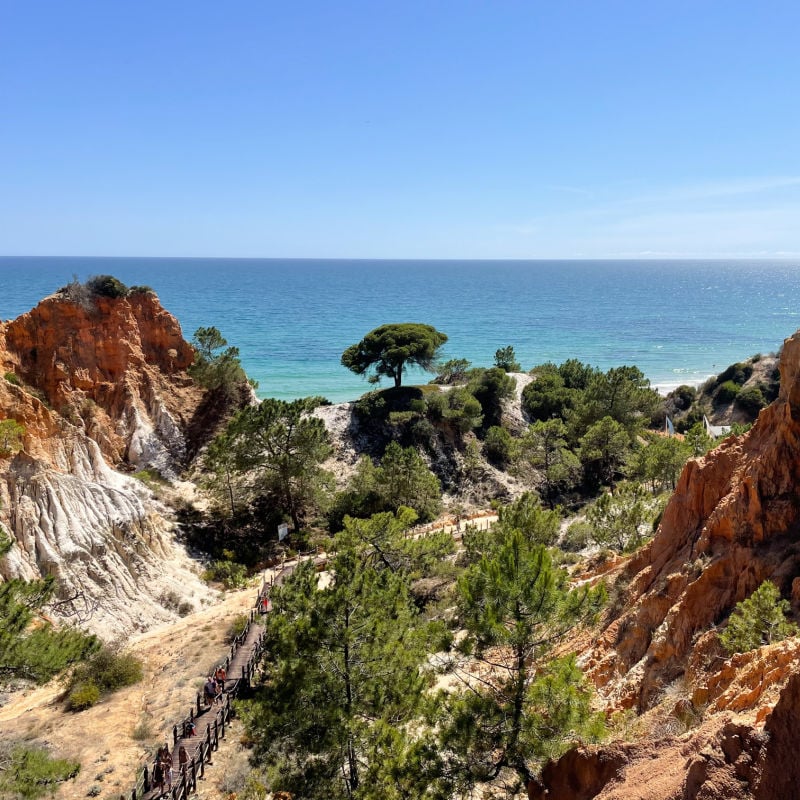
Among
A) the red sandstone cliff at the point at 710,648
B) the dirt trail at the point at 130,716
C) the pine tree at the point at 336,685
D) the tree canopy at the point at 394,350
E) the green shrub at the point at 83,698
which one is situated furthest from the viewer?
the tree canopy at the point at 394,350

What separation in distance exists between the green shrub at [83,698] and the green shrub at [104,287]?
27.5m

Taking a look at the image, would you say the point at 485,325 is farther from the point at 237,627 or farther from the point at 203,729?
the point at 203,729

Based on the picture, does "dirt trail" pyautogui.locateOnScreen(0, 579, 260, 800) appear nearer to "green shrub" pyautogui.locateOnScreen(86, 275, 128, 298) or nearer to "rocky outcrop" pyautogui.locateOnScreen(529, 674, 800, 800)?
"rocky outcrop" pyautogui.locateOnScreen(529, 674, 800, 800)

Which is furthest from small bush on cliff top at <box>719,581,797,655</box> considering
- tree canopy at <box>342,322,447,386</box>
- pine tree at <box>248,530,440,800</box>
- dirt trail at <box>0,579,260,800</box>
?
tree canopy at <box>342,322,447,386</box>

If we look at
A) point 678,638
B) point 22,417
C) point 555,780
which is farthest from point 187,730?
point 22,417

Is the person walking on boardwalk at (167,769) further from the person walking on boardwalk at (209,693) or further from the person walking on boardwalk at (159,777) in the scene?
the person walking on boardwalk at (209,693)

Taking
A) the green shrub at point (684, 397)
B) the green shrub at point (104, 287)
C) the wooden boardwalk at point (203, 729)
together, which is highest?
the green shrub at point (104, 287)

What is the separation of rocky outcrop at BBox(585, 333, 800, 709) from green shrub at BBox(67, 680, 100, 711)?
1453cm

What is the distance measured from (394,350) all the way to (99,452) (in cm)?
2399

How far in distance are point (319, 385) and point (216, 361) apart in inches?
1285

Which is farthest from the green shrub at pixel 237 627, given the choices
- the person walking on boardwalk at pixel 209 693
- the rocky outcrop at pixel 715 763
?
the rocky outcrop at pixel 715 763

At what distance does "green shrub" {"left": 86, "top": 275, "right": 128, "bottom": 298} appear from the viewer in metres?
38.0

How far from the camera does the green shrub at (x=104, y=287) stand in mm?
38031

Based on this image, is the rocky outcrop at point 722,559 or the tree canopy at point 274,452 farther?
the tree canopy at point 274,452
